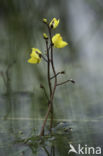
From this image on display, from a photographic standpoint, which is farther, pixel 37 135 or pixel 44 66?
pixel 44 66

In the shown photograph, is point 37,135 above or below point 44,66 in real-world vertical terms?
below

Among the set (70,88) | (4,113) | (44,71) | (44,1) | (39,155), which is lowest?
(39,155)

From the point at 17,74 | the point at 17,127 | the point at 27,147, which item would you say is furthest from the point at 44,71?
the point at 27,147

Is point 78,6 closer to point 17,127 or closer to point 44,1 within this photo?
point 44,1

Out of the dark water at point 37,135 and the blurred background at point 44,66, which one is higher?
the blurred background at point 44,66

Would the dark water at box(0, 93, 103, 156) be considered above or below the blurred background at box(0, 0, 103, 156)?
below

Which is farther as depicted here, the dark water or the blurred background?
the blurred background

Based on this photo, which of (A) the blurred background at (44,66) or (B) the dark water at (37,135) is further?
(A) the blurred background at (44,66)

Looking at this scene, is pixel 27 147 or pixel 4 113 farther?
pixel 4 113
